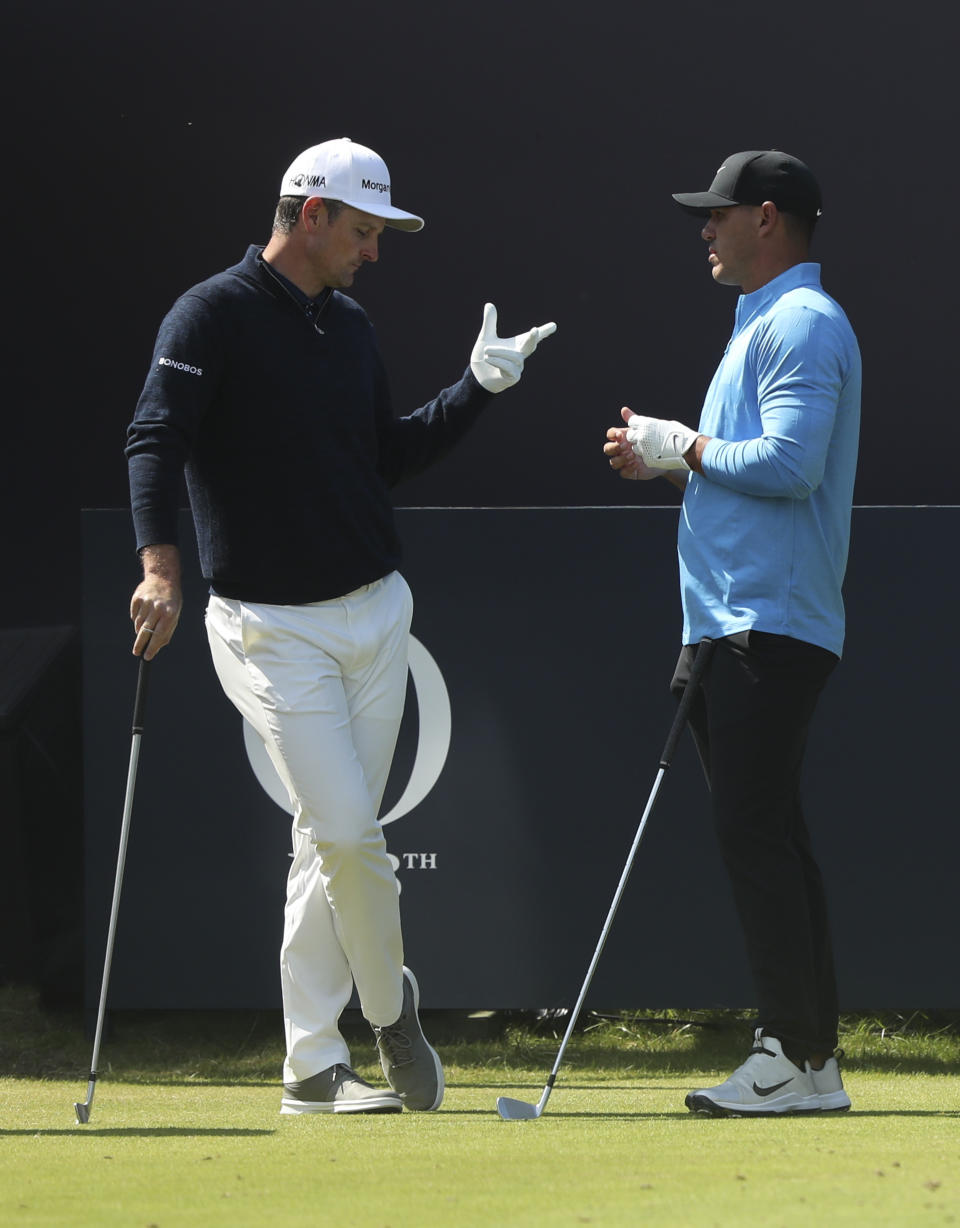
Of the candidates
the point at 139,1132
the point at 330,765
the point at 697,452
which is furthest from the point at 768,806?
the point at 139,1132

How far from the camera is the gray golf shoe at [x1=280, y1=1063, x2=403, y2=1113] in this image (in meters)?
3.23

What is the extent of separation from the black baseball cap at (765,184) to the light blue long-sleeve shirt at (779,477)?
0.13 m

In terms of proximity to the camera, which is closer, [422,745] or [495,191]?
[422,745]

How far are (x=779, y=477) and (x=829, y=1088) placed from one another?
43.5 inches

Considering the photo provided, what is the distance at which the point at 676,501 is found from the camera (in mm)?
5340

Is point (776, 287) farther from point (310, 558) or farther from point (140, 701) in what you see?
point (140, 701)

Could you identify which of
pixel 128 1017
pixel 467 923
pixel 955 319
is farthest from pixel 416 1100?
pixel 955 319

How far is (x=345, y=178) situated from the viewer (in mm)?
3336

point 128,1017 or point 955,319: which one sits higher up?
point 955,319

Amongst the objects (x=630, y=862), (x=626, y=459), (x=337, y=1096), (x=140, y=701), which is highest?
(x=626, y=459)

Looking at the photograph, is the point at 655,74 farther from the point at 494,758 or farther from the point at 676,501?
the point at 494,758

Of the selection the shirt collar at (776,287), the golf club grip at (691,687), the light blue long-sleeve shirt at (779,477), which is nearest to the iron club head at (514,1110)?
the golf club grip at (691,687)

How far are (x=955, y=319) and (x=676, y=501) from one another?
0.97 meters

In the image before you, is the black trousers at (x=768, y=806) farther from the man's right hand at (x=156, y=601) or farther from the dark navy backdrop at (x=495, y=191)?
the dark navy backdrop at (x=495, y=191)
